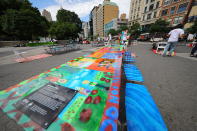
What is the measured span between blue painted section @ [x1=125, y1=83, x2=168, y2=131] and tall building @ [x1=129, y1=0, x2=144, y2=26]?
44.5m

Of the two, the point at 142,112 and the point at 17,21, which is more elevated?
the point at 17,21

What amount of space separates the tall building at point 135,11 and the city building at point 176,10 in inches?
419

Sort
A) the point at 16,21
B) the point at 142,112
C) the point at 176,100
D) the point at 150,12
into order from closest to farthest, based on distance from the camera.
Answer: the point at 142,112, the point at 176,100, the point at 16,21, the point at 150,12

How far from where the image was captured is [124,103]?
5.95ft

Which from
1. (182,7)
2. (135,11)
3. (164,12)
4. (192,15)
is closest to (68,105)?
(192,15)

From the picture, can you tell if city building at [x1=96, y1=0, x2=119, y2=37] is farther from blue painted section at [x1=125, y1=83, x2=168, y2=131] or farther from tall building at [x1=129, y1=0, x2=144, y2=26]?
blue painted section at [x1=125, y1=83, x2=168, y2=131]

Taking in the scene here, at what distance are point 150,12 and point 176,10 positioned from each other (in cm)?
909

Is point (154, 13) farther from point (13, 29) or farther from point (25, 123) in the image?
point (13, 29)

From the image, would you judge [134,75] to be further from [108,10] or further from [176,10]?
[108,10]

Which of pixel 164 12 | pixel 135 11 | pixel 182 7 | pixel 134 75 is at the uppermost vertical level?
pixel 135 11

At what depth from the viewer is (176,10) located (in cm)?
2325

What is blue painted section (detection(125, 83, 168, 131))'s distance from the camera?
52.5 inches

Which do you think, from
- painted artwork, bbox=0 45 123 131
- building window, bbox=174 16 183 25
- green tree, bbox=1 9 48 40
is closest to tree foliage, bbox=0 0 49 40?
green tree, bbox=1 9 48 40

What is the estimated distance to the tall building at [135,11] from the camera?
1394 inches
